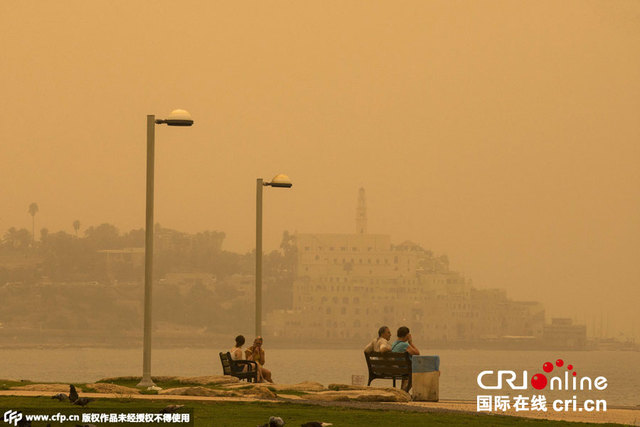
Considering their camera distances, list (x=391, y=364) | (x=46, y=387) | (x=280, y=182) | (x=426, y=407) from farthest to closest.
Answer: (x=280, y=182) → (x=391, y=364) → (x=46, y=387) → (x=426, y=407)

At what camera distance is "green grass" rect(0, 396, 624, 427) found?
15703 millimetres

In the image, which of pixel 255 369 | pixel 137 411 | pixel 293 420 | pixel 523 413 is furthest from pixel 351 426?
pixel 255 369

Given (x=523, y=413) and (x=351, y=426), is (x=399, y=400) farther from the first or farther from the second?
(x=351, y=426)

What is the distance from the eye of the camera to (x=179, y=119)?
23984mm

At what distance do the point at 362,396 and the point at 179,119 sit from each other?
7426 millimetres

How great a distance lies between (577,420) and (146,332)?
9.34 m

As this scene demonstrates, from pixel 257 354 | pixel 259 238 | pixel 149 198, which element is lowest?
pixel 257 354

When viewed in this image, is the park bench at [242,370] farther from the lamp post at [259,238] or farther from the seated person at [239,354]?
the lamp post at [259,238]

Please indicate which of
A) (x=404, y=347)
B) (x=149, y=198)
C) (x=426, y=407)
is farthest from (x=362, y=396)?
(x=149, y=198)

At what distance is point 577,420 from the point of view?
17281 millimetres

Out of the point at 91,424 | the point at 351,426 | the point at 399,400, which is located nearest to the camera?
the point at 91,424

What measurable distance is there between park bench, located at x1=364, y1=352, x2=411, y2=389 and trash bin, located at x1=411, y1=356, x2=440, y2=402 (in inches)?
22.6

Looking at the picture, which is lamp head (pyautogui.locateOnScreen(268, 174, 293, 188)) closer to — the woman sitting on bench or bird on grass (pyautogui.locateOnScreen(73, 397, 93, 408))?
the woman sitting on bench

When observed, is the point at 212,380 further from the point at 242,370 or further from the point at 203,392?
the point at 203,392
